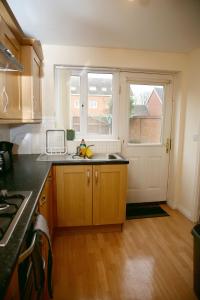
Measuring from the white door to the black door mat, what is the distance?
9 cm

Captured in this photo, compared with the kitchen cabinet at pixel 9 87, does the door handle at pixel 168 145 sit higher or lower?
lower

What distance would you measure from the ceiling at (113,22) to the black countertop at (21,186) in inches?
54.7

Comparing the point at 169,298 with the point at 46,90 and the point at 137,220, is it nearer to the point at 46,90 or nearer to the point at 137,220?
the point at 137,220

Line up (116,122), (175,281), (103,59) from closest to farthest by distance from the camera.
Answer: (175,281)
(103,59)
(116,122)

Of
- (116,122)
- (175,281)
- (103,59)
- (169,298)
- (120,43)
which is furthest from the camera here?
(116,122)

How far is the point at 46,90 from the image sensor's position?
2643 mm

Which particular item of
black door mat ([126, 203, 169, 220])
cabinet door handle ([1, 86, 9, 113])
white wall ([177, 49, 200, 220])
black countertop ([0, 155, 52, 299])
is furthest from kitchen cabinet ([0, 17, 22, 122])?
white wall ([177, 49, 200, 220])

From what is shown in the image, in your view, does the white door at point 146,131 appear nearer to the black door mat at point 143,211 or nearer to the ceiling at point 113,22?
the black door mat at point 143,211

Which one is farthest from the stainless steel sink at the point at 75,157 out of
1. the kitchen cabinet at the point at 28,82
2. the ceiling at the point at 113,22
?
the ceiling at the point at 113,22

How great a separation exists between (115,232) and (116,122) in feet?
4.82

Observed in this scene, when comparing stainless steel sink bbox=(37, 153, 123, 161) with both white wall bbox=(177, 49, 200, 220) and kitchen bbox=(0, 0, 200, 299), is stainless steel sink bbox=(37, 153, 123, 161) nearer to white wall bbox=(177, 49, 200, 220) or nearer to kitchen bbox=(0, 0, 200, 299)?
kitchen bbox=(0, 0, 200, 299)

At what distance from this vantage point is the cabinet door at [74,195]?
233 cm

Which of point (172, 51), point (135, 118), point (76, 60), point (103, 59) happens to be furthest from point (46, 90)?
point (172, 51)

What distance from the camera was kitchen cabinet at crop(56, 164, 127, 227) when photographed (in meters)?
2.34
